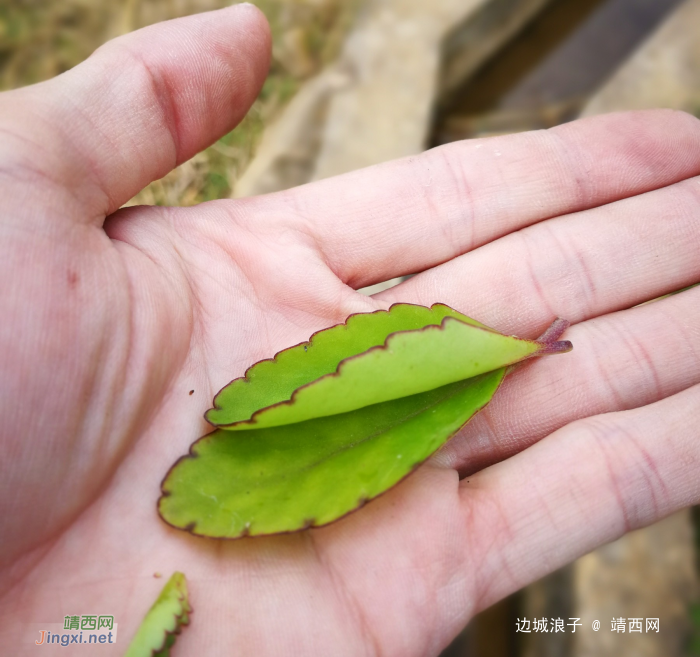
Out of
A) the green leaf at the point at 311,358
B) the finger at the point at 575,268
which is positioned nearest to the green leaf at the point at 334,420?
the green leaf at the point at 311,358

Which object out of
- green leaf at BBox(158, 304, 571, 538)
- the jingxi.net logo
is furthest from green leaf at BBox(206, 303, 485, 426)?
the jingxi.net logo

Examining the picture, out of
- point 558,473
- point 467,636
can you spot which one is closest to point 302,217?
point 558,473

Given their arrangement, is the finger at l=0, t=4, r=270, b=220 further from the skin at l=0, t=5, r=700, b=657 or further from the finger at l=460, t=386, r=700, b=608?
the finger at l=460, t=386, r=700, b=608

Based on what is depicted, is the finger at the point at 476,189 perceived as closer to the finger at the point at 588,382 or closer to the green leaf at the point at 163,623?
the finger at the point at 588,382

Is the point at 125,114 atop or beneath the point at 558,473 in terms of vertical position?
atop

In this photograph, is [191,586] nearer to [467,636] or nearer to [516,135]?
[516,135]

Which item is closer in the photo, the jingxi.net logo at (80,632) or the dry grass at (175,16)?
the jingxi.net logo at (80,632)
